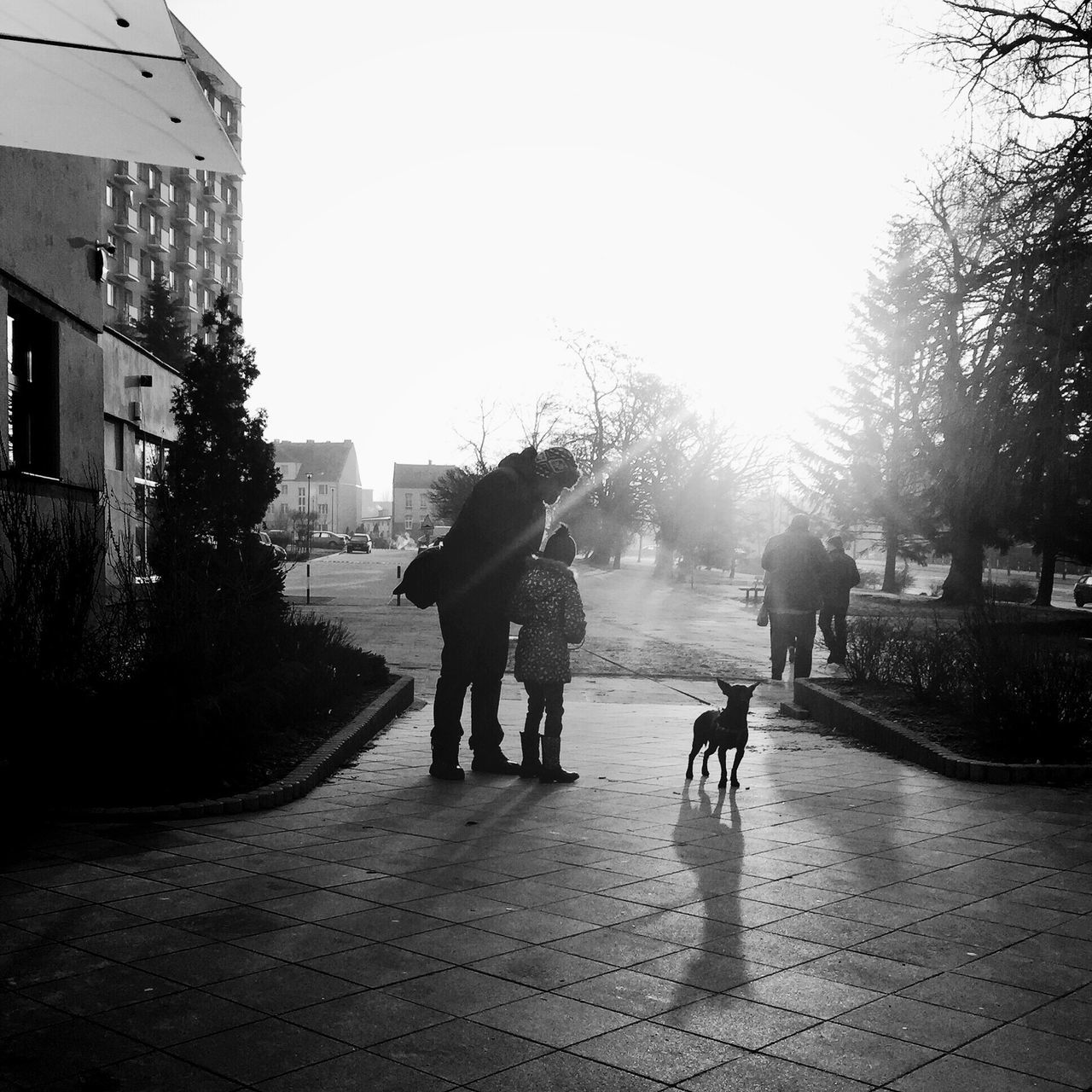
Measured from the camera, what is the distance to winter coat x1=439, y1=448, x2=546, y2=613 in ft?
24.5

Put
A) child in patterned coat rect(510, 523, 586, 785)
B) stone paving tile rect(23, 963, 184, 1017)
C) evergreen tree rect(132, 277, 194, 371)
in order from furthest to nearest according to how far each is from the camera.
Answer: evergreen tree rect(132, 277, 194, 371) → child in patterned coat rect(510, 523, 586, 785) → stone paving tile rect(23, 963, 184, 1017)

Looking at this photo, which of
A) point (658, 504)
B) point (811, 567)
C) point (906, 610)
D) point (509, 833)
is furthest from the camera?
point (658, 504)

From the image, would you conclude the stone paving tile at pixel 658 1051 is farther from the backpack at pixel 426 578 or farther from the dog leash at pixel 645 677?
the dog leash at pixel 645 677

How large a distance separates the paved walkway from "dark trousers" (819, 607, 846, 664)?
9486 mm

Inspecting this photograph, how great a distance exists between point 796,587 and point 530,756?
7227 millimetres

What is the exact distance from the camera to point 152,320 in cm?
6066

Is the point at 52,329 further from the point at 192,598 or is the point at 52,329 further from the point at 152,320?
the point at 152,320

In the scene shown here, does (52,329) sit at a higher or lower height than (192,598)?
higher

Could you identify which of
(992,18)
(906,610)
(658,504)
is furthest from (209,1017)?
(658,504)

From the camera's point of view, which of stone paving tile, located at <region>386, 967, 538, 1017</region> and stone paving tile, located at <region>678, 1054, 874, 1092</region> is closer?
stone paving tile, located at <region>678, 1054, 874, 1092</region>

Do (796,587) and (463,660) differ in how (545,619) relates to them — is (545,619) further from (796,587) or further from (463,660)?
(796,587)

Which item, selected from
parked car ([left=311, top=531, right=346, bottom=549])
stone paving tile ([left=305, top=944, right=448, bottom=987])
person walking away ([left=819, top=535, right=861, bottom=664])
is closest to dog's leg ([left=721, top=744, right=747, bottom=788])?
stone paving tile ([left=305, top=944, right=448, bottom=987])

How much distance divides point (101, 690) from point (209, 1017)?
3.74m

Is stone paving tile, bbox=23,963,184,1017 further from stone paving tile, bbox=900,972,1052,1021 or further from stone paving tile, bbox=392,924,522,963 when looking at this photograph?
stone paving tile, bbox=900,972,1052,1021
